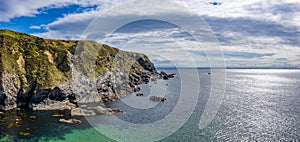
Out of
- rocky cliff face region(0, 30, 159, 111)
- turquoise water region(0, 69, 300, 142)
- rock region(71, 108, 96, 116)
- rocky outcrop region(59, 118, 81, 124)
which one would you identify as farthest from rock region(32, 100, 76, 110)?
rocky outcrop region(59, 118, 81, 124)

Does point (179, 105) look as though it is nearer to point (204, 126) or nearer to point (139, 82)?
point (204, 126)

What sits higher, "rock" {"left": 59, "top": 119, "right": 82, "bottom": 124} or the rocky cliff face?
the rocky cliff face

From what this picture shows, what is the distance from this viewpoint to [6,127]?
202 ft

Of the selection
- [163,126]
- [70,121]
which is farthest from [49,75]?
[163,126]

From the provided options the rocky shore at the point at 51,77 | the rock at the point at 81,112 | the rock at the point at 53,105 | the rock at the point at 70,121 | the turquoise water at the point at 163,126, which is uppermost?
the rocky shore at the point at 51,77

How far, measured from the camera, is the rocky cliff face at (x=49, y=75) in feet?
282

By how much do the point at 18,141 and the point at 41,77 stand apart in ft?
145

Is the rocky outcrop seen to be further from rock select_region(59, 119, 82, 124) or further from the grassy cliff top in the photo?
the grassy cliff top

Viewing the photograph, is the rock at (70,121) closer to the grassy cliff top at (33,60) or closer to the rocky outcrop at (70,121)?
the rocky outcrop at (70,121)

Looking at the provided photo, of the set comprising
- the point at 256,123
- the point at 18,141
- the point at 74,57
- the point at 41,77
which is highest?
the point at 74,57

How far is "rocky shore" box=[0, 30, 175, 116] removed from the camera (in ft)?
278

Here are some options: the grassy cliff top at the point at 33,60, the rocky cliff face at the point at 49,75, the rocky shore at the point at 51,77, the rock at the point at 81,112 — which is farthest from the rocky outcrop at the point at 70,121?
the grassy cliff top at the point at 33,60

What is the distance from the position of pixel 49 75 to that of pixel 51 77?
126 cm

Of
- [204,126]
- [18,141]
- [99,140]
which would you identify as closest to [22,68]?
[18,141]
